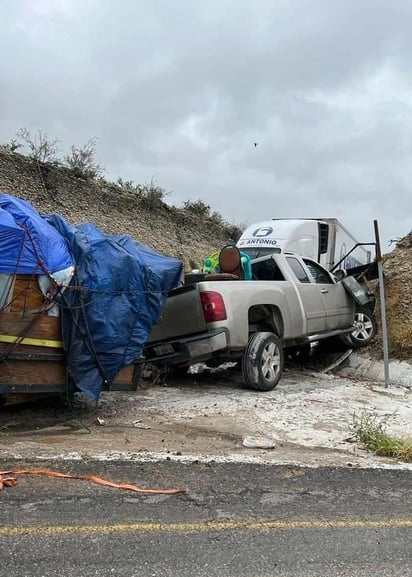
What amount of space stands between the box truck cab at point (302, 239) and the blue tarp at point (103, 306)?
714cm

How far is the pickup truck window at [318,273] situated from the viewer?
1010 centimetres

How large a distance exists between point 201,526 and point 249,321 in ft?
16.6

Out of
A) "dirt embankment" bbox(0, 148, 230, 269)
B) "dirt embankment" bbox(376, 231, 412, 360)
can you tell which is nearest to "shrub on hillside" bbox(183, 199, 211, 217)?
"dirt embankment" bbox(0, 148, 230, 269)

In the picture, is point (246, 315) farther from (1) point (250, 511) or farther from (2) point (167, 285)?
(1) point (250, 511)

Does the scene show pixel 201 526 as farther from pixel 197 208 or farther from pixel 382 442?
pixel 197 208

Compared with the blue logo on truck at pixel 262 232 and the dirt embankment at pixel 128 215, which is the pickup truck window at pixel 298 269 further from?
the blue logo on truck at pixel 262 232

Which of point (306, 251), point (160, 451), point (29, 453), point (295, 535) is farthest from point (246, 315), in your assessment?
point (306, 251)

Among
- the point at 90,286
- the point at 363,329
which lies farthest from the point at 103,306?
the point at 363,329

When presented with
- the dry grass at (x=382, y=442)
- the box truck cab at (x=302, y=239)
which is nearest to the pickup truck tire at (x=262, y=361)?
the dry grass at (x=382, y=442)

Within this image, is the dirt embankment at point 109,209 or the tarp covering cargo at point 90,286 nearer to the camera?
the tarp covering cargo at point 90,286

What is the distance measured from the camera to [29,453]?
4.84 m

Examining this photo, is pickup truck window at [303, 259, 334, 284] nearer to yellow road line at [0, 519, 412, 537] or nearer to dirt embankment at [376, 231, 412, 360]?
dirt embankment at [376, 231, 412, 360]

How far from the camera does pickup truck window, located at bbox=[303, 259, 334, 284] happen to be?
1010 cm

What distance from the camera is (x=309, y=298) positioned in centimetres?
948
